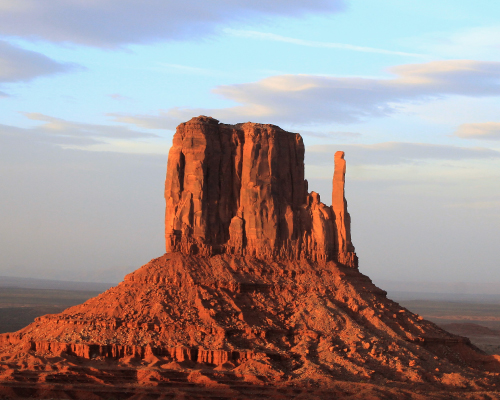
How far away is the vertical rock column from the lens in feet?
311

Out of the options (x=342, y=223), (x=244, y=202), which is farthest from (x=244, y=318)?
(x=342, y=223)

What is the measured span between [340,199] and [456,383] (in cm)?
2288

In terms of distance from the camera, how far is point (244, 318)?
8438 centimetres

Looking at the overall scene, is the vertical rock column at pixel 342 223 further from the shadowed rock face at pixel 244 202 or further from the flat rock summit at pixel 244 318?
the flat rock summit at pixel 244 318

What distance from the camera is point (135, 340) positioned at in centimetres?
→ 8050

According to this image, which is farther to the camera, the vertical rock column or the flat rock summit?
the vertical rock column

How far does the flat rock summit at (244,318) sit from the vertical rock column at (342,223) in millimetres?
111

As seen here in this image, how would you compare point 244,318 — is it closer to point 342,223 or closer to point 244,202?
point 244,202

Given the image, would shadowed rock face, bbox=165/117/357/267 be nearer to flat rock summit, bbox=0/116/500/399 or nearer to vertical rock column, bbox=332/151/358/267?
vertical rock column, bbox=332/151/358/267

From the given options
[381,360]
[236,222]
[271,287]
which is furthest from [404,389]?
[236,222]

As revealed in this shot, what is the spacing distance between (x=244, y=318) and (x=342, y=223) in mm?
16019

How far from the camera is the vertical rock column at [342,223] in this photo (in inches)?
3733

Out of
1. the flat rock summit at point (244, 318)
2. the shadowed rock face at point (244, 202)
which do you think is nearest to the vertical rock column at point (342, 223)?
the shadowed rock face at point (244, 202)

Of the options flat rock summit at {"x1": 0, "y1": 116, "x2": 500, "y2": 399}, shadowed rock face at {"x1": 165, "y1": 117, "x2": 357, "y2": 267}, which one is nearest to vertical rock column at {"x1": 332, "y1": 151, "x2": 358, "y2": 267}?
shadowed rock face at {"x1": 165, "y1": 117, "x2": 357, "y2": 267}
